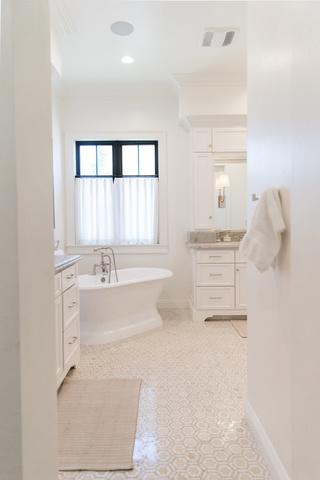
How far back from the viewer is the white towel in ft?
4.63

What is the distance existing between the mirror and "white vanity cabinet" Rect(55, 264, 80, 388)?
2.45m

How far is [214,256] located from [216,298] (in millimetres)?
532

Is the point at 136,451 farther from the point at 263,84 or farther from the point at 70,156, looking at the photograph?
the point at 70,156

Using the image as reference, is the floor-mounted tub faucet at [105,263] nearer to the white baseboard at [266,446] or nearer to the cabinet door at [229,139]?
the cabinet door at [229,139]

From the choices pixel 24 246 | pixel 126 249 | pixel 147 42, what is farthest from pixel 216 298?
pixel 24 246

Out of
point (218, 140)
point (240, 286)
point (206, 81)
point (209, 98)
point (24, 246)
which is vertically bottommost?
point (240, 286)

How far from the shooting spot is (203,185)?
423 cm

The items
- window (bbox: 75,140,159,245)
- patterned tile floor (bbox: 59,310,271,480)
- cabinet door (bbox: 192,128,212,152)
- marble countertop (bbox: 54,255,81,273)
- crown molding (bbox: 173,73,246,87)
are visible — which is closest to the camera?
patterned tile floor (bbox: 59,310,271,480)

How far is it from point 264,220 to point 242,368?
5.48ft

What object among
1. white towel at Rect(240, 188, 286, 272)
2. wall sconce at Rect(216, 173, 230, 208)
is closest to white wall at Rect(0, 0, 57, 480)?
white towel at Rect(240, 188, 286, 272)

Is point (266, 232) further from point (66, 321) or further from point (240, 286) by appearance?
point (240, 286)

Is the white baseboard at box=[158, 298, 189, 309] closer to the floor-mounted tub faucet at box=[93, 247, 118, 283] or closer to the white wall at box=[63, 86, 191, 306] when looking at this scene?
the white wall at box=[63, 86, 191, 306]

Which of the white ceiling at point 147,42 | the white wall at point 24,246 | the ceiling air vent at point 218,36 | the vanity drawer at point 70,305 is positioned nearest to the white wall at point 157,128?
the white ceiling at point 147,42

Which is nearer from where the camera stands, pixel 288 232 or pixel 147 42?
pixel 288 232
